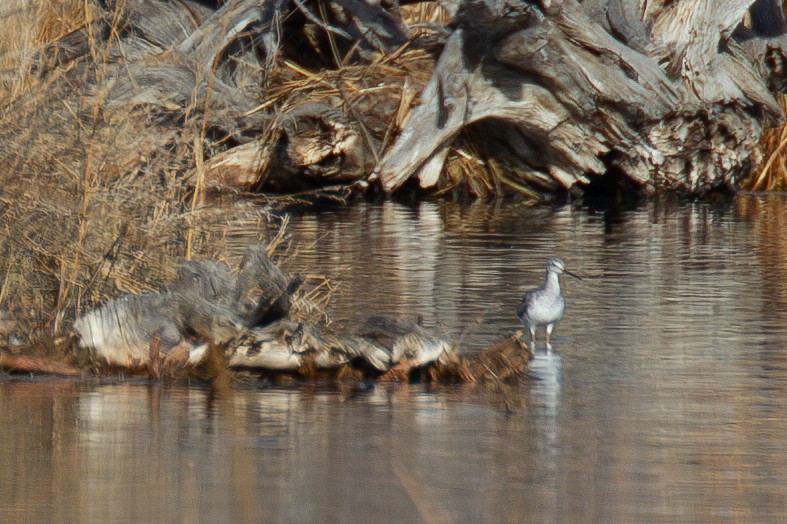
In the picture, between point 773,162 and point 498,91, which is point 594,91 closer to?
Result: point 498,91

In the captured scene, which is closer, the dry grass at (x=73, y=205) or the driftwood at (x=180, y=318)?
the driftwood at (x=180, y=318)

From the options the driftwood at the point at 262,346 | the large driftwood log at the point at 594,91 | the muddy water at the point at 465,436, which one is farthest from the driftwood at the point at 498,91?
the driftwood at the point at 262,346

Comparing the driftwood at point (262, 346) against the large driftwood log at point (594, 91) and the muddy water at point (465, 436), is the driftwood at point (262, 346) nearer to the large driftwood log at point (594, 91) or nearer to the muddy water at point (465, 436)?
the muddy water at point (465, 436)

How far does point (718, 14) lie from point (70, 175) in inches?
612

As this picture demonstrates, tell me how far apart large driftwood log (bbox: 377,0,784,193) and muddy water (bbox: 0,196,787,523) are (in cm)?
955

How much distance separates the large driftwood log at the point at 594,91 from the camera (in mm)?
21172

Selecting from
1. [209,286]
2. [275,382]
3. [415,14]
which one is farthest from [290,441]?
[415,14]

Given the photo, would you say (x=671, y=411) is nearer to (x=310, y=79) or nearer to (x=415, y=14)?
(x=310, y=79)

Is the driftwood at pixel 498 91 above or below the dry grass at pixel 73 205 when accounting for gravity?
above

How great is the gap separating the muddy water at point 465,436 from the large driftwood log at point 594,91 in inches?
376

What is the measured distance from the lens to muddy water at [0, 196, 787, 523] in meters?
5.70

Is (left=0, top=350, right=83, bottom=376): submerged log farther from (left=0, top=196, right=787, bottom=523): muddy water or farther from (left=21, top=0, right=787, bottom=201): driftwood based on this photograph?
(left=21, top=0, right=787, bottom=201): driftwood

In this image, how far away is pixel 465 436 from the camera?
6.93m

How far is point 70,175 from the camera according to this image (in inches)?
345
